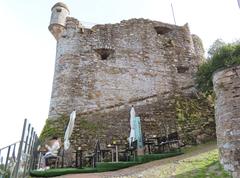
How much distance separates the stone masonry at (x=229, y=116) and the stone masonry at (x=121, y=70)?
6841 mm

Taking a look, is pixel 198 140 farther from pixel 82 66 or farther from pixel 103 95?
pixel 82 66

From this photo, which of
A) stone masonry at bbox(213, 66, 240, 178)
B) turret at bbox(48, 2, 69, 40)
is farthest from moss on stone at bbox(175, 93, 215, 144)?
turret at bbox(48, 2, 69, 40)

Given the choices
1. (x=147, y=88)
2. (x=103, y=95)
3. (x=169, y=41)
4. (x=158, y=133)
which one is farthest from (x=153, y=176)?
(x=169, y=41)

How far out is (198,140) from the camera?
38.3ft

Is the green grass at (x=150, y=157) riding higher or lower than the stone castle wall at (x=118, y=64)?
lower

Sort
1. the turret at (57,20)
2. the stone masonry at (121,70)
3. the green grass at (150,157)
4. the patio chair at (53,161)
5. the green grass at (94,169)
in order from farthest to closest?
the turret at (57,20), the stone masonry at (121,70), the patio chair at (53,161), the green grass at (150,157), the green grass at (94,169)

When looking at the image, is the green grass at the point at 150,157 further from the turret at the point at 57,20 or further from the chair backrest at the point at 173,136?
the turret at the point at 57,20

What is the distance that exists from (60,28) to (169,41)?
689 centimetres

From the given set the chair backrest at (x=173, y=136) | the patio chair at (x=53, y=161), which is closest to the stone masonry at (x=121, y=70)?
the patio chair at (x=53, y=161)

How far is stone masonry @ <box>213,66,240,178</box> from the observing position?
564 centimetres

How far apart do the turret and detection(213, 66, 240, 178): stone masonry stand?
11242 millimetres

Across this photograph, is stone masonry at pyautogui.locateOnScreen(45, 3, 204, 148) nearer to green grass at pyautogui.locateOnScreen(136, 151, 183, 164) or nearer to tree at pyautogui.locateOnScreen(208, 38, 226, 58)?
tree at pyautogui.locateOnScreen(208, 38, 226, 58)

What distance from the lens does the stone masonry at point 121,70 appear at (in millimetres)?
13617

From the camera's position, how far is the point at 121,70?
1568 centimetres
